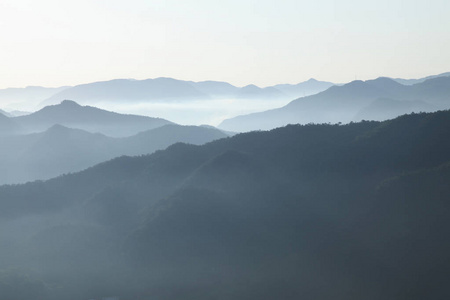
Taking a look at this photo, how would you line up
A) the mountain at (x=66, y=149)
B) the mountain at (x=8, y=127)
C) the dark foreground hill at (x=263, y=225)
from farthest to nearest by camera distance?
1. the mountain at (x=8, y=127)
2. the mountain at (x=66, y=149)
3. the dark foreground hill at (x=263, y=225)

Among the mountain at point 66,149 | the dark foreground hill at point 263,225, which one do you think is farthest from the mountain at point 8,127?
the dark foreground hill at point 263,225

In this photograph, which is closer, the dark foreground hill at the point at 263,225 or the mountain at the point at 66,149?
the dark foreground hill at the point at 263,225

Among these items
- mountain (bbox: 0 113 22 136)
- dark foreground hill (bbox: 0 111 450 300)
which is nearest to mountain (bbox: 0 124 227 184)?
mountain (bbox: 0 113 22 136)

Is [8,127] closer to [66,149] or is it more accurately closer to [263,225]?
[66,149]

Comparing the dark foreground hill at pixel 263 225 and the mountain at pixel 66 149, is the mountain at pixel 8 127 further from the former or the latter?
the dark foreground hill at pixel 263 225

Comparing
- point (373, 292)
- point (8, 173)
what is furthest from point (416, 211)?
point (8, 173)

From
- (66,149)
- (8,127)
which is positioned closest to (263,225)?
(66,149)
